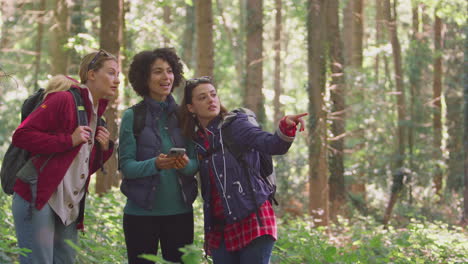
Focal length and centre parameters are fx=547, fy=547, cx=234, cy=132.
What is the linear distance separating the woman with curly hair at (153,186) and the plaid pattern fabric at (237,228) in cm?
24

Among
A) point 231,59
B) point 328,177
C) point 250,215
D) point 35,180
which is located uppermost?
point 231,59

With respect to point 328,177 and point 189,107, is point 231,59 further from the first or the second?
point 189,107

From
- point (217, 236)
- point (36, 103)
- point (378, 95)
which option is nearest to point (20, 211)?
point (36, 103)

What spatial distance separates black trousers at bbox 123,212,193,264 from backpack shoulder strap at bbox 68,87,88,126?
801 mm

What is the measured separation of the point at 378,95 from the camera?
17.6 meters

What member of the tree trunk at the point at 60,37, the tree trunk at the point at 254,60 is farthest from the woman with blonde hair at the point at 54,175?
the tree trunk at the point at 60,37

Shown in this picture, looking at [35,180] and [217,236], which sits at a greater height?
[35,180]

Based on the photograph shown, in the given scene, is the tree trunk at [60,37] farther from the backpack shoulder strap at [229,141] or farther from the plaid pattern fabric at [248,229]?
the plaid pattern fabric at [248,229]

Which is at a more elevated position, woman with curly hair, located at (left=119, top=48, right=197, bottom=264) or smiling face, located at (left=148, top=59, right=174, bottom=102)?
smiling face, located at (left=148, top=59, right=174, bottom=102)

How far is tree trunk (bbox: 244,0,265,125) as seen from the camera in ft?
49.6

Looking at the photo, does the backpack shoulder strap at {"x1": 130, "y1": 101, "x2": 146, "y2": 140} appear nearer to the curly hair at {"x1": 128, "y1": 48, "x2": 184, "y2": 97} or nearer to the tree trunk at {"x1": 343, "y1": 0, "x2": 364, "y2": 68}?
the curly hair at {"x1": 128, "y1": 48, "x2": 184, "y2": 97}

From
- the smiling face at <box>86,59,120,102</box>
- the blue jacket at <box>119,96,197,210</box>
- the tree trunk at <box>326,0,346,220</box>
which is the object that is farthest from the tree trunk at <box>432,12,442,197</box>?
the smiling face at <box>86,59,120,102</box>

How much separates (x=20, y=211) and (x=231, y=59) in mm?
26086

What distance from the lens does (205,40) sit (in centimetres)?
1122
